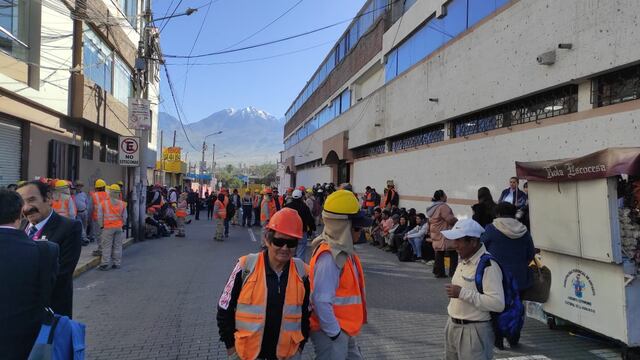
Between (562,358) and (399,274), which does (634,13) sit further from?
(399,274)

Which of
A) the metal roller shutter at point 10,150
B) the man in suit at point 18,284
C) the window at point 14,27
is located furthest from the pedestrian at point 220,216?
the man in suit at point 18,284

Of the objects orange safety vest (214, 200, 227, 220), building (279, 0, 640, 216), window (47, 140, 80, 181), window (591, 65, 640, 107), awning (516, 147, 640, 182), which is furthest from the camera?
orange safety vest (214, 200, 227, 220)

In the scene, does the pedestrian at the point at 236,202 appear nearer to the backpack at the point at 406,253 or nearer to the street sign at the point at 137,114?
the street sign at the point at 137,114

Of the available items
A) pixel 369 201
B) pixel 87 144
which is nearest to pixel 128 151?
pixel 87 144

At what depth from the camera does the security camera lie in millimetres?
8523

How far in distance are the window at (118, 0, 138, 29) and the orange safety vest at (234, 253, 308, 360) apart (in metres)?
21.9

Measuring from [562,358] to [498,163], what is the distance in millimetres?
6274

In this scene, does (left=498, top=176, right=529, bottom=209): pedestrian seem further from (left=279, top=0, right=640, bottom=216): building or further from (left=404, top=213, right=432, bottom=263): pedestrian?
(left=404, top=213, right=432, bottom=263): pedestrian

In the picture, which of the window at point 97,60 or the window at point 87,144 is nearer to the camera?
the window at point 97,60

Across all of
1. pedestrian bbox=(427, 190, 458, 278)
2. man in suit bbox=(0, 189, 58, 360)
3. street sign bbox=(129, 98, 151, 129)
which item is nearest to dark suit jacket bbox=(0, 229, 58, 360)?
man in suit bbox=(0, 189, 58, 360)

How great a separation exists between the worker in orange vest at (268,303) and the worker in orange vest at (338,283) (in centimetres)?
15

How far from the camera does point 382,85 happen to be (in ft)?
63.9

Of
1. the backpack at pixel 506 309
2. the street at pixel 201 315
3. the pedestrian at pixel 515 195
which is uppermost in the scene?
the pedestrian at pixel 515 195

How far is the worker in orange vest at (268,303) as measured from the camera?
2.56 meters
